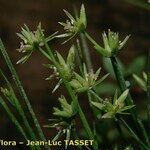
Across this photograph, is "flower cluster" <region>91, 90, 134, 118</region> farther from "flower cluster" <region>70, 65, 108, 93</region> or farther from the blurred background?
the blurred background

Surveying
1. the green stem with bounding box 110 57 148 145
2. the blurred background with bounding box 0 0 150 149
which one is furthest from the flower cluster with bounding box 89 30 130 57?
the blurred background with bounding box 0 0 150 149

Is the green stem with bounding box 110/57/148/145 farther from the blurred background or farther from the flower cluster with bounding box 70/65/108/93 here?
the blurred background

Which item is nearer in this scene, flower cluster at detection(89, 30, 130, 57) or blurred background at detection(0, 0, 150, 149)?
flower cluster at detection(89, 30, 130, 57)

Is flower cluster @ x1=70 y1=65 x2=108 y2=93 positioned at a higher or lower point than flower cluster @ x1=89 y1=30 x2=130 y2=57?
lower

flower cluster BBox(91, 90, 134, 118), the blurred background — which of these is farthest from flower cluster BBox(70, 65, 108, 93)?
the blurred background

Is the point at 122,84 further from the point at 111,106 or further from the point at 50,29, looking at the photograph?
the point at 50,29

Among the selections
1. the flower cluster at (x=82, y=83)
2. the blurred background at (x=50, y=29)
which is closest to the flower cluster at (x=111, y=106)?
the flower cluster at (x=82, y=83)

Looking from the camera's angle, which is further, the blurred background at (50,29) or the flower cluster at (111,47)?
the blurred background at (50,29)

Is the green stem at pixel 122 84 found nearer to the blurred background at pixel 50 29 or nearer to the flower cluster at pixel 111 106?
the flower cluster at pixel 111 106

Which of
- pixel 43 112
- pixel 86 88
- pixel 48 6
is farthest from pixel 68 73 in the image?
pixel 48 6
